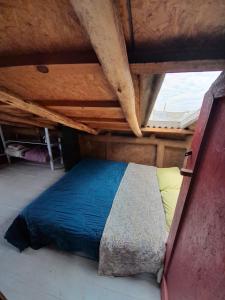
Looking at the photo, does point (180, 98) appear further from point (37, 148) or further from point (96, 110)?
Result: point (37, 148)

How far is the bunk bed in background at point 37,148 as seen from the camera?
136 inches

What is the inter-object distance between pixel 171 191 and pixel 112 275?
119 centimetres

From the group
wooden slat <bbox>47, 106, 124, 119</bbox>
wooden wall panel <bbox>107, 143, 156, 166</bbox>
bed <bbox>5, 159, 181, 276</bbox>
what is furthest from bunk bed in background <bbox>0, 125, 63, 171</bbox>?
wooden slat <bbox>47, 106, 124, 119</bbox>

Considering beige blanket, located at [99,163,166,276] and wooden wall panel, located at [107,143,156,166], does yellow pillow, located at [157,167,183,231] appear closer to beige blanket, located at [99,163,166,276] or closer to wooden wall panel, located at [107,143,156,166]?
beige blanket, located at [99,163,166,276]

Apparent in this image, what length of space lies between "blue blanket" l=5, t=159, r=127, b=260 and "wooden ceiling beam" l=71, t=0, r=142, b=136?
4.66ft

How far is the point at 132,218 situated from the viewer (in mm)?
1646

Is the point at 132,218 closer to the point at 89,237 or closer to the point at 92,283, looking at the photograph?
the point at 89,237

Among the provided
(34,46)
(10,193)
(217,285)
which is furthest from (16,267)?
(34,46)

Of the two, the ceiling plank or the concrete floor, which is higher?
the ceiling plank

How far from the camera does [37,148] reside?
3.68 m

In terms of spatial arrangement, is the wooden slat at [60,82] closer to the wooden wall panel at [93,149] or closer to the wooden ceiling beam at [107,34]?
the wooden ceiling beam at [107,34]

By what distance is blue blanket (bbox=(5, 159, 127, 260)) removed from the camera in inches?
60.0

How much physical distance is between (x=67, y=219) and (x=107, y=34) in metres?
1.67

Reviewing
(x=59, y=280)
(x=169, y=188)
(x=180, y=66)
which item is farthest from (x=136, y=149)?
(x=180, y=66)
